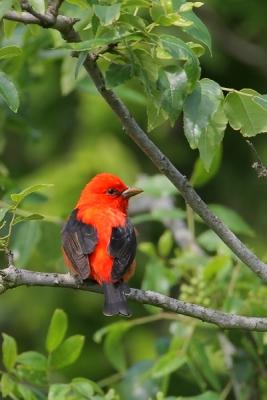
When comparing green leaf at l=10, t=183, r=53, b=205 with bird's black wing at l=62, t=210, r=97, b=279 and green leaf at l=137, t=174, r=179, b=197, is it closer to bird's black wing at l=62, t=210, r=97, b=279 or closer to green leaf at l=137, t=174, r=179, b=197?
bird's black wing at l=62, t=210, r=97, b=279

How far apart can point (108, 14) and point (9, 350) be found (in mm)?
1985

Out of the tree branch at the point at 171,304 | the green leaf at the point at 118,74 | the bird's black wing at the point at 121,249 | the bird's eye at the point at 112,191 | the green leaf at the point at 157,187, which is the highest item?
the green leaf at the point at 118,74

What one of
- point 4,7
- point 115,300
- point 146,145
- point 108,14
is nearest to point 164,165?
point 146,145

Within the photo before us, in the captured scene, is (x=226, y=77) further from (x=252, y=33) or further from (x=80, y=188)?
(x=80, y=188)

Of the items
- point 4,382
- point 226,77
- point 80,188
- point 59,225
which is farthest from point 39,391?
point 226,77

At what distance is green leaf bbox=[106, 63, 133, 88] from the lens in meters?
3.83

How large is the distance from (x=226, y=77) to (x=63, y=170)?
1.80 meters

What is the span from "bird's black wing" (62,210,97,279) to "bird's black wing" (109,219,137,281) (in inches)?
4.1

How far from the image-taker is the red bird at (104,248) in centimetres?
497

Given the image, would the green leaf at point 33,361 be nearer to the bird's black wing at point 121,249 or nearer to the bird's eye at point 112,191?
the bird's black wing at point 121,249

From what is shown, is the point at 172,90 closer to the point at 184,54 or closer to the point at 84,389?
the point at 184,54

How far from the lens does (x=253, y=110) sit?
3895mm

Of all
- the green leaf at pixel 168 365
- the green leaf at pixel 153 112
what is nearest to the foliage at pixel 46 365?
the green leaf at pixel 168 365

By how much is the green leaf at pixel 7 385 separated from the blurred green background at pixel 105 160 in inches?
149
